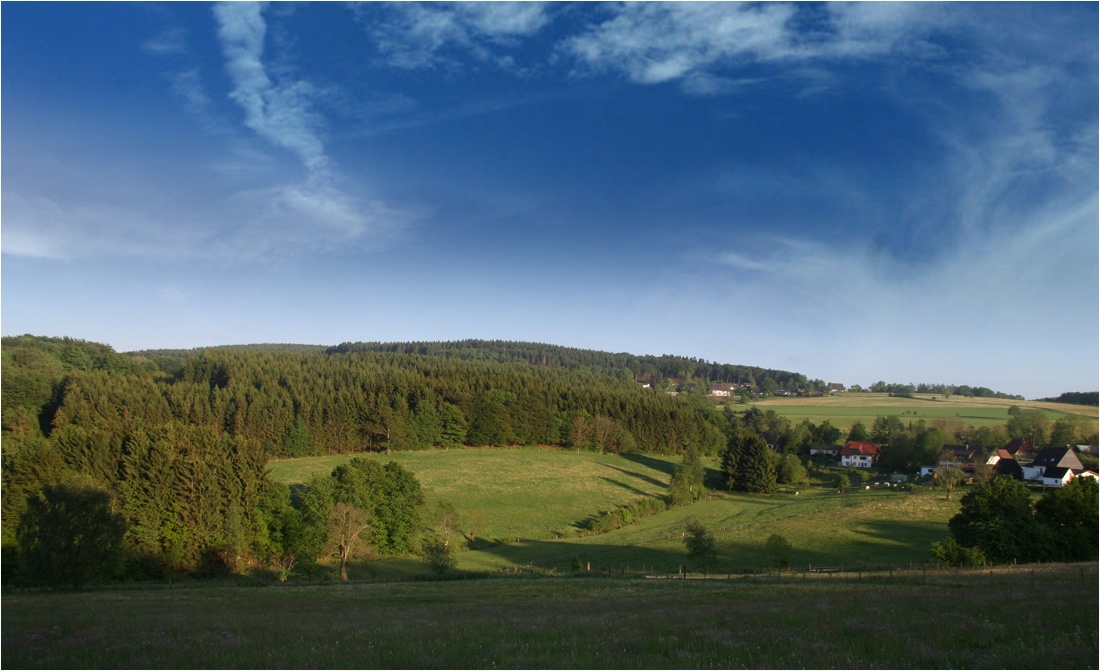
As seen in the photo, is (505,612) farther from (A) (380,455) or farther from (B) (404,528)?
(A) (380,455)

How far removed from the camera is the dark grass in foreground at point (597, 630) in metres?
12.3

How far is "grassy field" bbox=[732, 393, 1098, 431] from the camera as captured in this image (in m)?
83.9

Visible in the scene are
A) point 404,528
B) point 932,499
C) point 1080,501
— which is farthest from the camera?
point 932,499

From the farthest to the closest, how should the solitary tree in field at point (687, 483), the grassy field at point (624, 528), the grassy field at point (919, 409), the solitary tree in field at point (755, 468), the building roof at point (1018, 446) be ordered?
the solitary tree in field at point (755, 468) → the building roof at point (1018, 446) → the solitary tree in field at point (687, 483) → the grassy field at point (919, 409) → the grassy field at point (624, 528)

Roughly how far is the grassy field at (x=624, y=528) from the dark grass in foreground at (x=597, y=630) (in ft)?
83.5

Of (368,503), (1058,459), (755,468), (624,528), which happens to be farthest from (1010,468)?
(368,503)

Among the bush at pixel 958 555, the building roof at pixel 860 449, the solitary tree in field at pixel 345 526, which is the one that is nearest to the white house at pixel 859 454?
the building roof at pixel 860 449

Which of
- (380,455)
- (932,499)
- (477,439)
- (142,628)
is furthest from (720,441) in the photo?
(142,628)

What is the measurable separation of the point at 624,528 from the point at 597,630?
58.8 m

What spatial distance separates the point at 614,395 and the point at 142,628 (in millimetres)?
131711

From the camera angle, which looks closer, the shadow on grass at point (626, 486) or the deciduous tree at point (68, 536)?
the deciduous tree at point (68, 536)

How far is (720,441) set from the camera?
135 meters

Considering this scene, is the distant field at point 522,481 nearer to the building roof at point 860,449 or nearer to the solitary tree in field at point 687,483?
the solitary tree in field at point 687,483

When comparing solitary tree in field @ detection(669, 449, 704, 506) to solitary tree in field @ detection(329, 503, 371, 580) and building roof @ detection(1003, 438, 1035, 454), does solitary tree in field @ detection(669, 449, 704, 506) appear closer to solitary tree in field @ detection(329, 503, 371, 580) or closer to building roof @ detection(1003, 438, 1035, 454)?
building roof @ detection(1003, 438, 1035, 454)
